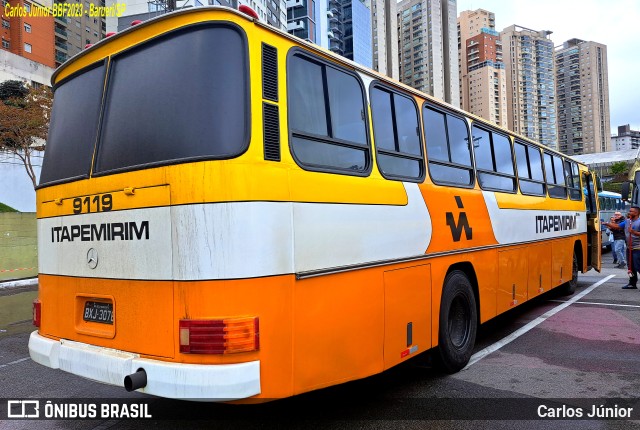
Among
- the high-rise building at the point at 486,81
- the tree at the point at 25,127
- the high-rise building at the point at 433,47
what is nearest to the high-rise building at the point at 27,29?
the tree at the point at 25,127

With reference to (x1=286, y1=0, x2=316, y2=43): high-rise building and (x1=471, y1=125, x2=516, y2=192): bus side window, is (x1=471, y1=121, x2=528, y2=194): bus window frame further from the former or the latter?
(x1=286, y1=0, x2=316, y2=43): high-rise building

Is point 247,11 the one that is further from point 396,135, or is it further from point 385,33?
point 385,33

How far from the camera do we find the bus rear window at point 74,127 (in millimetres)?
3771

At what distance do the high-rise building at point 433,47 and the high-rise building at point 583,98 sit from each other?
24034 mm

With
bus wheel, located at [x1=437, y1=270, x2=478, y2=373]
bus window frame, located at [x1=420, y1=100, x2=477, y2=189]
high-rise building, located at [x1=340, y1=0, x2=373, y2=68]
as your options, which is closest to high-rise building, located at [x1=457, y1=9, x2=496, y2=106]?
high-rise building, located at [x1=340, y1=0, x2=373, y2=68]

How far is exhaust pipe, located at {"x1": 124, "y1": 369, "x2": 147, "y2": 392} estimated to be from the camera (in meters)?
2.95

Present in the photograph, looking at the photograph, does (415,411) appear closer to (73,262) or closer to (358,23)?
(73,262)

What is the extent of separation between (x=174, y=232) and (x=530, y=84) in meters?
114

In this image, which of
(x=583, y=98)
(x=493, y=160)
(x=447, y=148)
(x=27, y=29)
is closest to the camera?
(x=447, y=148)

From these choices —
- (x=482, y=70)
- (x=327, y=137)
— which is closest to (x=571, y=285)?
(x=327, y=137)

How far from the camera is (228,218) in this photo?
2.90 meters

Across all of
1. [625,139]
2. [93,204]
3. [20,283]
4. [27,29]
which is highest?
[27,29]

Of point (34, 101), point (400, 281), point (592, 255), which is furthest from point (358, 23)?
point (400, 281)

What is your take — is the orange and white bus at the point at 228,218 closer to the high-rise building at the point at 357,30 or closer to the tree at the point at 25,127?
the tree at the point at 25,127
